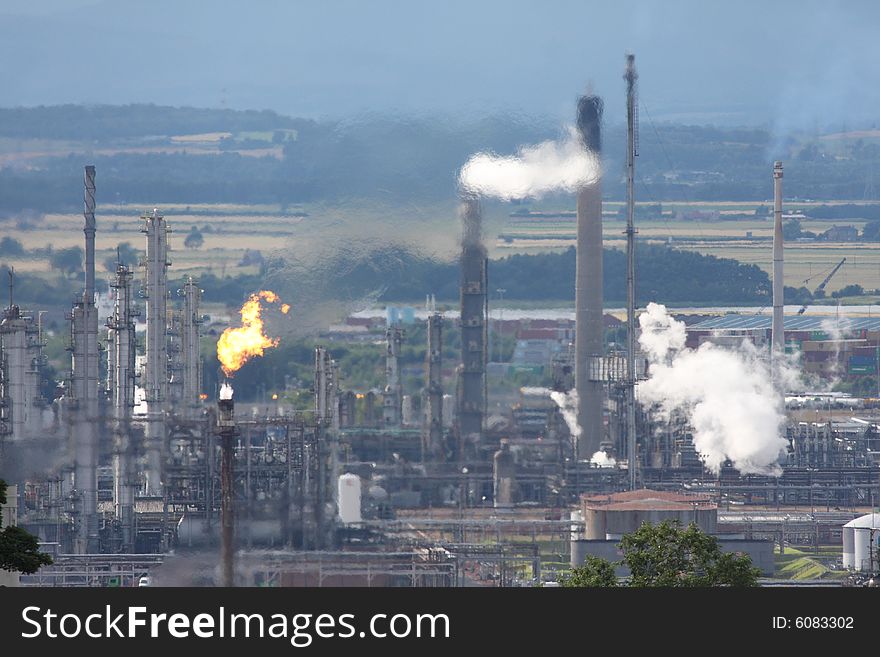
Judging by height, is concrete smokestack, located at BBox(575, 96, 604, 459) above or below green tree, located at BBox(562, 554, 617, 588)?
above

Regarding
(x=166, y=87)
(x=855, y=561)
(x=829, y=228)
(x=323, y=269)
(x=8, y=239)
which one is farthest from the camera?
(x=166, y=87)

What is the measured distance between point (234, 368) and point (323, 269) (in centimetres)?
400

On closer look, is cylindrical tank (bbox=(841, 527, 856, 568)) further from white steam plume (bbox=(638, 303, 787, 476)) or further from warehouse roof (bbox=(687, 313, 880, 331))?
warehouse roof (bbox=(687, 313, 880, 331))

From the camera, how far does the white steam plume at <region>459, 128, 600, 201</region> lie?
2421 inches

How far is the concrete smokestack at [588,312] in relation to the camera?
68.9 m

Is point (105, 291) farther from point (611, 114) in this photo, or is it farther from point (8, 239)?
point (611, 114)

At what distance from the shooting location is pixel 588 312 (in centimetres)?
7062

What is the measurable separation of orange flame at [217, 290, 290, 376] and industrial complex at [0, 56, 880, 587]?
0.07 m

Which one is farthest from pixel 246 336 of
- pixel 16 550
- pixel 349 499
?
pixel 16 550

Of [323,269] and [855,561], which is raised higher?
[323,269]

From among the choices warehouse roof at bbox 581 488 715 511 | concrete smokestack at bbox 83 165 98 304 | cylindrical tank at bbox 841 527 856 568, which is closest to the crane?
concrete smokestack at bbox 83 165 98 304

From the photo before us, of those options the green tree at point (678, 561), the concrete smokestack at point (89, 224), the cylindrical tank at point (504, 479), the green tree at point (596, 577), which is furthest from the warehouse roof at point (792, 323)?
the green tree at point (596, 577)
